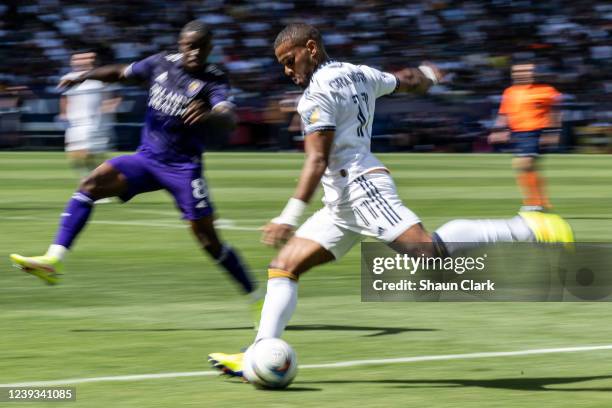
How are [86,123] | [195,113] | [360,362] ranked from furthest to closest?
[86,123], [195,113], [360,362]

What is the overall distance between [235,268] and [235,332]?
529 mm

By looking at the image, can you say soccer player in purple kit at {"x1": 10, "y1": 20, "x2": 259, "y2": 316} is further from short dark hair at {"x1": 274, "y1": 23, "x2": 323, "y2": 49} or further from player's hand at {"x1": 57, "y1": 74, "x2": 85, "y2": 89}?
short dark hair at {"x1": 274, "y1": 23, "x2": 323, "y2": 49}

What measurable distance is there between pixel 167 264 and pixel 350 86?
565 cm

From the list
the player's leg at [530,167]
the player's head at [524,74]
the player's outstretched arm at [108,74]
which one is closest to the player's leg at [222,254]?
the player's outstretched arm at [108,74]

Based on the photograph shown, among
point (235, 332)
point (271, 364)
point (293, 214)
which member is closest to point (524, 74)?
point (235, 332)

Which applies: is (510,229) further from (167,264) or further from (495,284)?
(167,264)

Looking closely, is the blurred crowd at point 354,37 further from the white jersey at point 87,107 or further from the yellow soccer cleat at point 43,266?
the yellow soccer cleat at point 43,266

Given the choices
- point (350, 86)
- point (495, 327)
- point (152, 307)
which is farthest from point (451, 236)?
point (152, 307)

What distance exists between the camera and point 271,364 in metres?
6.41

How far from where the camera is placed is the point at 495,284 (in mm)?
A: 10336

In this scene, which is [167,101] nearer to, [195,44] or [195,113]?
[195,113]

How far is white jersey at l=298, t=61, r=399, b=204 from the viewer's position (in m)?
6.56

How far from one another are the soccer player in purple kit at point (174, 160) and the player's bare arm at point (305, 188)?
2.20 metres

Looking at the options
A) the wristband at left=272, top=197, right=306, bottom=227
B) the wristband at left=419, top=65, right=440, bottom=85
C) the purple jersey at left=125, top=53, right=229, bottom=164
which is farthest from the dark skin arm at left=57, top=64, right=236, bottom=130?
the wristband at left=272, top=197, right=306, bottom=227
